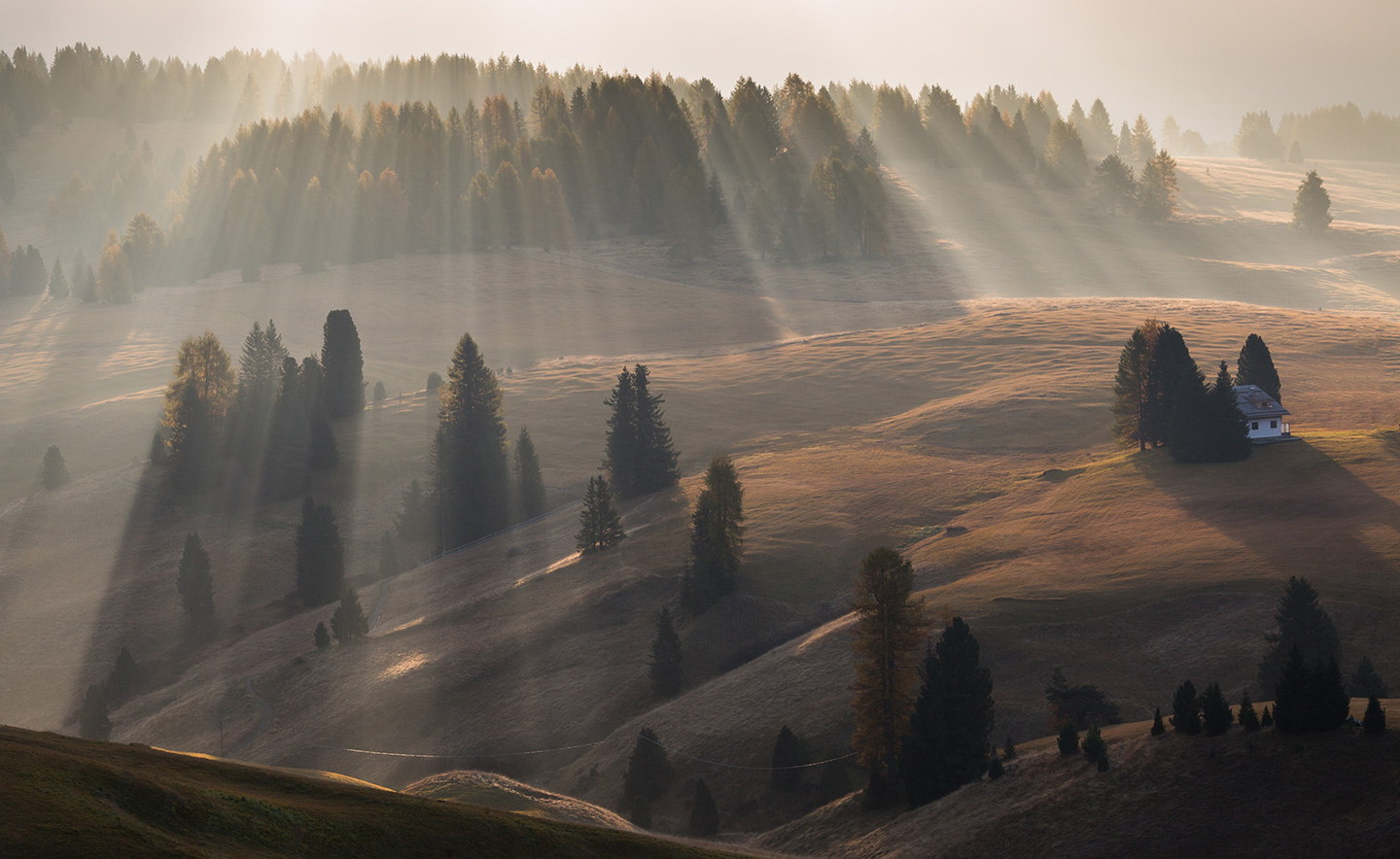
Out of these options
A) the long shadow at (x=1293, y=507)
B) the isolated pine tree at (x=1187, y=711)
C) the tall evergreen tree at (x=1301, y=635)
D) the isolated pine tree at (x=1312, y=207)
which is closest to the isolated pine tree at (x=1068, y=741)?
the isolated pine tree at (x=1187, y=711)

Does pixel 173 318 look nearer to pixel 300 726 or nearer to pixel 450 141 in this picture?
pixel 450 141

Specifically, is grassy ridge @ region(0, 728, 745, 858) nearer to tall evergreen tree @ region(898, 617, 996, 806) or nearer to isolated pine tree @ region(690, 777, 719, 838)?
tall evergreen tree @ region(898, 617, 996, 806)

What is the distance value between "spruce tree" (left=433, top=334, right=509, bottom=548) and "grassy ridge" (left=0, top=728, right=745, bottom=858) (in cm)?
5739

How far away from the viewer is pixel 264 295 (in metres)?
162

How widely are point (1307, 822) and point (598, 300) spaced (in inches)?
5466

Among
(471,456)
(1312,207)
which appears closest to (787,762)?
(471,456)

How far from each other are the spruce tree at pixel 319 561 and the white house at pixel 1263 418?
229 ft

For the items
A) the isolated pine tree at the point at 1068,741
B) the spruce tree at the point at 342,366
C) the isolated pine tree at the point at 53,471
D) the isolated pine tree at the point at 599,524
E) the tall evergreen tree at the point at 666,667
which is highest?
the spruce tree at the point at 342,366

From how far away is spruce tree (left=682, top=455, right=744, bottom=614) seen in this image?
64312 millimetres

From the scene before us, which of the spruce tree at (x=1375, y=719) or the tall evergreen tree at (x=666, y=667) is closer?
the spruce tree at (x=1375, y=719)

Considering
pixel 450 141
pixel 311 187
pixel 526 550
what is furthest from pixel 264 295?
pixel 526 550

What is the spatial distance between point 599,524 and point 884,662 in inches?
1353

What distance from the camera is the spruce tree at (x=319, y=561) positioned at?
3137 inches

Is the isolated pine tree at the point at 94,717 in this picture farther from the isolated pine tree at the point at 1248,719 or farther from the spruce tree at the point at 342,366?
the isolated pine tree at the point at 1248,719
